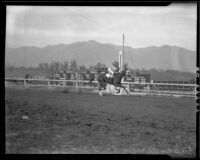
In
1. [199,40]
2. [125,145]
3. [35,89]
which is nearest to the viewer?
[199,40]

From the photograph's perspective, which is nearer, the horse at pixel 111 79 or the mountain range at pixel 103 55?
the mountain range at pixel 103 55

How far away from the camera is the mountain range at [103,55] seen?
10.6 feet

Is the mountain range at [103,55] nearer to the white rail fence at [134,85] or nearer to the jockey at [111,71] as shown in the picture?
the jockey at [111,71]

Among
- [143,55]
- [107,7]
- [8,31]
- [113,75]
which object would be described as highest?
[107,7]

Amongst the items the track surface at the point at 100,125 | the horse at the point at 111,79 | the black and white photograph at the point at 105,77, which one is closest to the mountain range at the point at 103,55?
the black and white photograph at the point at 105,77

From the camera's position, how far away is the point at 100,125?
3328 mm

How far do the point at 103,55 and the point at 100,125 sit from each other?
102cm

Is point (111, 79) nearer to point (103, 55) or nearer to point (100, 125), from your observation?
point (103, 55)

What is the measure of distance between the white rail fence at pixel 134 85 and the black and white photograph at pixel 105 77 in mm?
15

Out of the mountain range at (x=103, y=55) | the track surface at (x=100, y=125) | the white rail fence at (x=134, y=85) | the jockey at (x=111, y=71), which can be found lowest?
the track surface at (x=100, y=125)

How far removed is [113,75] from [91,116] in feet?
2.26

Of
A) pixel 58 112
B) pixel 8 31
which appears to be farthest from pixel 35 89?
pixel 8 31
